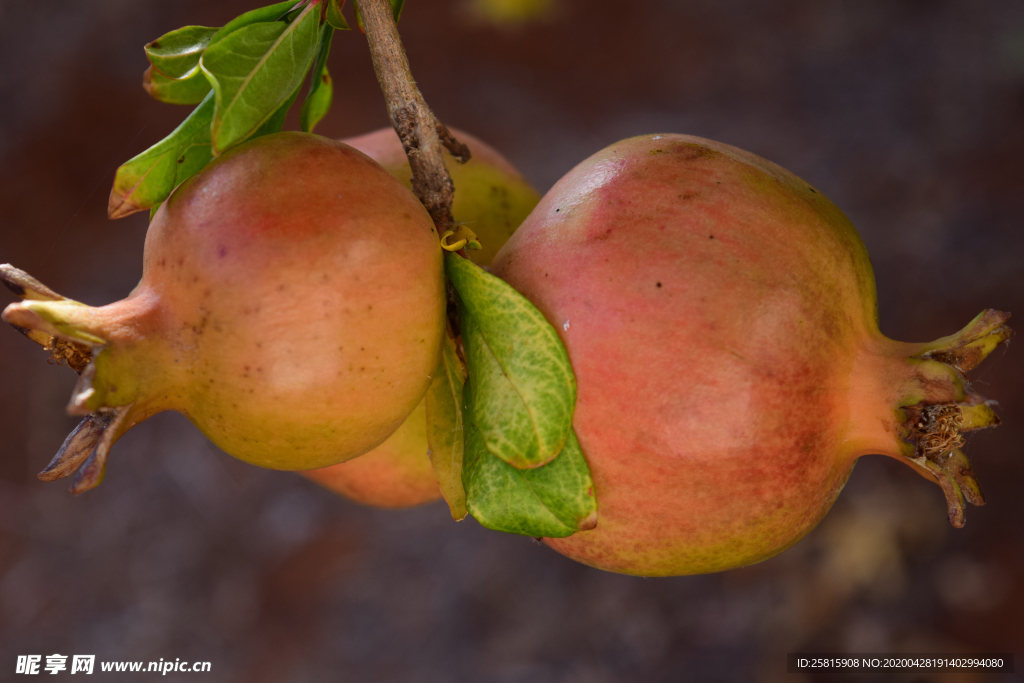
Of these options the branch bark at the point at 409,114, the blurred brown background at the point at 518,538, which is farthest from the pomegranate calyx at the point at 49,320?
the blurred brown background at the point at 518,538

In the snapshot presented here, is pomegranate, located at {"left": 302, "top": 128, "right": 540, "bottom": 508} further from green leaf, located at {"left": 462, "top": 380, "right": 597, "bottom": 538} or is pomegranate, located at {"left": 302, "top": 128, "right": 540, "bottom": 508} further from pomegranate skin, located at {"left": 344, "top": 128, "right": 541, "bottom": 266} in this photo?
green leaf, located at {"left": 462, "top": 380, "right": 597, "bottom": 538}

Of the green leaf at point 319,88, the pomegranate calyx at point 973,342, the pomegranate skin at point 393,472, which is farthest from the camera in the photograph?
the pomegranate skin at point 393,472

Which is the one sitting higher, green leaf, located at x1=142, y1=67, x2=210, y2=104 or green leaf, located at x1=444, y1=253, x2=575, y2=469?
green leaf, located at x1=142, y1=67, x2=210, y2=104

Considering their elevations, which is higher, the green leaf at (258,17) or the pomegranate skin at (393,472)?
the green leaf at (258,17)

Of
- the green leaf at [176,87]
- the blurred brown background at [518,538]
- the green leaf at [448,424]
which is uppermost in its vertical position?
the green leaf at [176,87]

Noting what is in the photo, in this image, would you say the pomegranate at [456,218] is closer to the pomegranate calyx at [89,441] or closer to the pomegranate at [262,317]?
the pomegranate at [262,317]

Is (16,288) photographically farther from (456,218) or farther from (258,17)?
(456,218)

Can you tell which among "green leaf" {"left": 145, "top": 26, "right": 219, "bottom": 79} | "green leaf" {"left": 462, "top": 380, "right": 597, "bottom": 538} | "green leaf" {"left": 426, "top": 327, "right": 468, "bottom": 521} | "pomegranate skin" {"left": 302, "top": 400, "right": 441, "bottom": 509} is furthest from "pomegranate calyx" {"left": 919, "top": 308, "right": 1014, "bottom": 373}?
"green leaf" {"left": 145, "top": 26, "right": 219, "bottom": 79}
